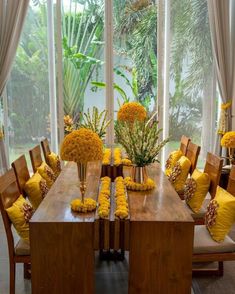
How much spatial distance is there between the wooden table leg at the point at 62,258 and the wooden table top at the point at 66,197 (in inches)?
2.1

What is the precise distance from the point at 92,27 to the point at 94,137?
3391mm

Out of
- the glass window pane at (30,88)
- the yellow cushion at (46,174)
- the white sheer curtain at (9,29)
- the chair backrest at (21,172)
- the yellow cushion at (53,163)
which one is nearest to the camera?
the chair backrest at (21,172)

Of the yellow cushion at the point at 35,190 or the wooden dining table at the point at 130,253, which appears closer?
the wooden dining table at the point at 130,253

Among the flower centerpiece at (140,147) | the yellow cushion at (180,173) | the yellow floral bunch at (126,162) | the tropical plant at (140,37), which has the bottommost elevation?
the yellow cushion at (180,173)

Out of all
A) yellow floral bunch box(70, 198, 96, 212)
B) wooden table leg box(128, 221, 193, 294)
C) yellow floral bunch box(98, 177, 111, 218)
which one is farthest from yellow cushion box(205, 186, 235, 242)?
yellow floral bunch box(70, 198, 96, 212)

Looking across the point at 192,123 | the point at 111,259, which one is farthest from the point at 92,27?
the point at 111,259

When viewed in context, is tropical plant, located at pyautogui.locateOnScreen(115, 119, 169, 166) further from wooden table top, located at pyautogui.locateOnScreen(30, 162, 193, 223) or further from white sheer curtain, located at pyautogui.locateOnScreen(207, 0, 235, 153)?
white sheer curtain, located at pyautogui.locateOnScreen(207, 0, 235, 153)

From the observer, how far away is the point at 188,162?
3.09 meters

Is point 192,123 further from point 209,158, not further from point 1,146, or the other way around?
point 1,146

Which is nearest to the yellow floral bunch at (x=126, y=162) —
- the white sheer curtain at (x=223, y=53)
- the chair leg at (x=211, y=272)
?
the chair leg at (x=211, y=272)

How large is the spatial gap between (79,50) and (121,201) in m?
3.42

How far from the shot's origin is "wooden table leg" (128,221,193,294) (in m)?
1.80

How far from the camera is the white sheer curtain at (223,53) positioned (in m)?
4.54

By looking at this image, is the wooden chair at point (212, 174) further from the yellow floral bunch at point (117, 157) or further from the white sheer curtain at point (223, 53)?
the white sheer curtain at point (223, 53)
